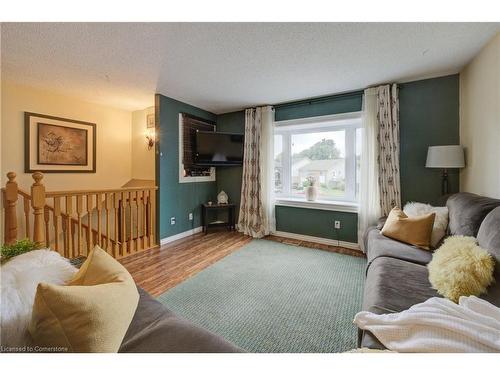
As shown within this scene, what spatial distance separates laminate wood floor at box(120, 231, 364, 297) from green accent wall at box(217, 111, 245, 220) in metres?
0.80

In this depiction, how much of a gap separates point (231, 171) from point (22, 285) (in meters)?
3.60

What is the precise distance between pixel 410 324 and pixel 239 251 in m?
2.41

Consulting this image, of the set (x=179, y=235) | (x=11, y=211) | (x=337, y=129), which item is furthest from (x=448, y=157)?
(x=11, y=211)

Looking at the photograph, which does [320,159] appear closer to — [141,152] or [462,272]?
[462,272]

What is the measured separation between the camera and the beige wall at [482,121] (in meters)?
1.90

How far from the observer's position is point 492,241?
128 cm

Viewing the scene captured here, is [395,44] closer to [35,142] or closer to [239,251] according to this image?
[239,251]

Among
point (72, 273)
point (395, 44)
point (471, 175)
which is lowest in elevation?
point (72, 273)

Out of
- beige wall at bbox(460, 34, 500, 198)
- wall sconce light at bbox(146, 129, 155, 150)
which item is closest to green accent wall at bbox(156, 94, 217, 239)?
wall sconce light at bbox(146, 129, 155, 150)

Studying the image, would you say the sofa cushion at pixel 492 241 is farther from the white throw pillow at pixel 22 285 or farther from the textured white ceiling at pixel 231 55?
the white throw pillow at pixel 22 285

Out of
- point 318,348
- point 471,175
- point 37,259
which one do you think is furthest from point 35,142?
point 471,175

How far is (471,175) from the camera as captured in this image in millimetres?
2355

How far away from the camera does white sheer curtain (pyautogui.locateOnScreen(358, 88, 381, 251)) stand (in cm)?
291

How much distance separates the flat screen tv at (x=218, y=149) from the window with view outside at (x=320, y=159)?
689 millimetres
